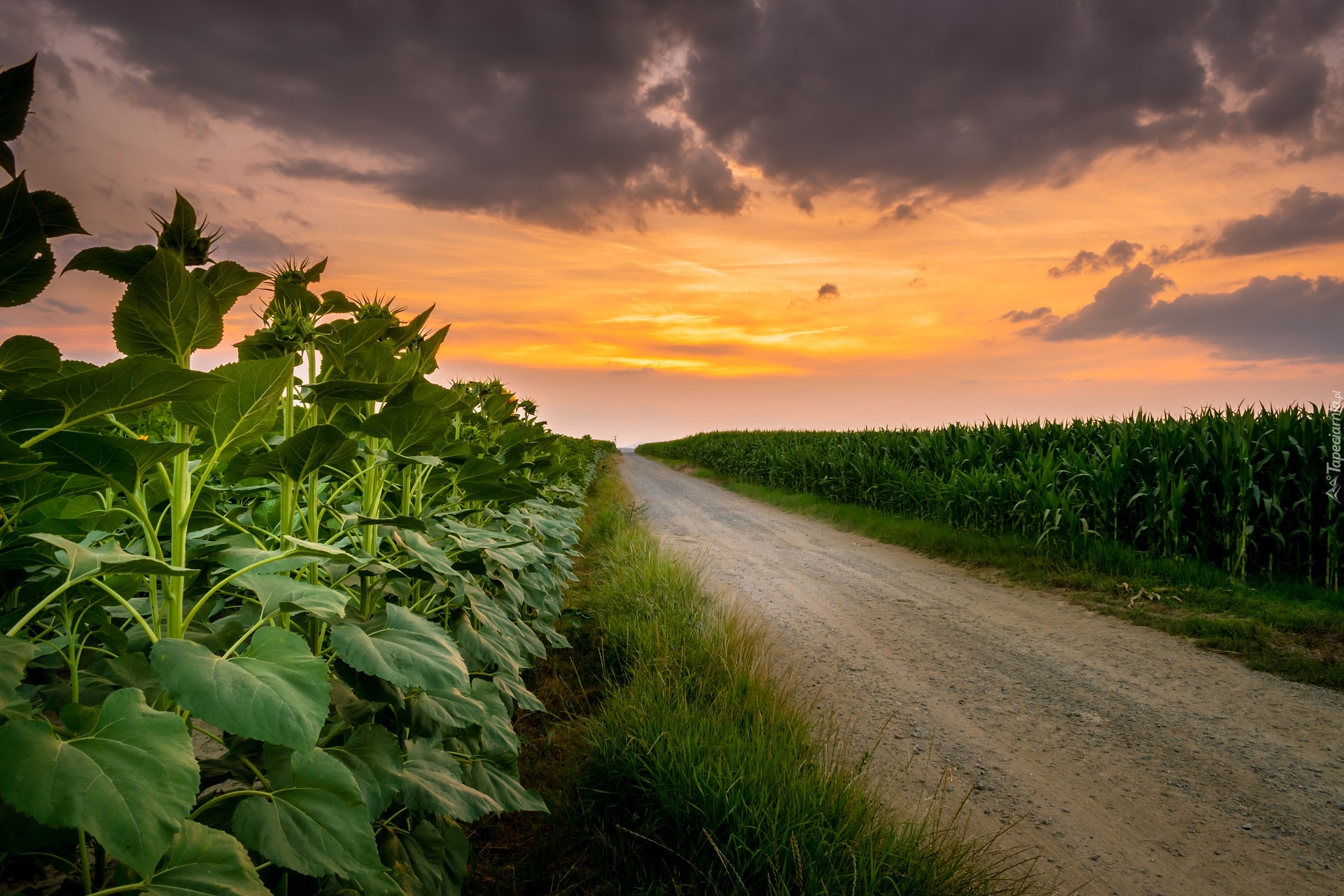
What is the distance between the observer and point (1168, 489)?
25.6 ft

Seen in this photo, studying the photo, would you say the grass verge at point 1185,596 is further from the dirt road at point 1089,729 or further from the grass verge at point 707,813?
the grass verge at point 707,813

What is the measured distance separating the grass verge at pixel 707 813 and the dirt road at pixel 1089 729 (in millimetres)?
508

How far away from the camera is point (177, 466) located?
116cm

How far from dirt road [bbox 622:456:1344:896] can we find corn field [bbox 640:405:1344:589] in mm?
2134

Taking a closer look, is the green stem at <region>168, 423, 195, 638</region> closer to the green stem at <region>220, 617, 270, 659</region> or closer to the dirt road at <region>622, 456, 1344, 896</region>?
the green stem at <region>220, 617, 270, 659</region>

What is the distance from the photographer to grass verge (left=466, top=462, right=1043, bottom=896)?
2148 millimetres

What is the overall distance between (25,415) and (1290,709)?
6180 mm

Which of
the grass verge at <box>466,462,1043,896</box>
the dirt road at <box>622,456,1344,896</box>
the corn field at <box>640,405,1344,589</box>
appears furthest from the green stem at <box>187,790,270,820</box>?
the corn field at <box>640,405,1344,589</box>

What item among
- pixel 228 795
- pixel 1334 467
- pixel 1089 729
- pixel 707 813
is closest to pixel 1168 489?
pixel 1334 467

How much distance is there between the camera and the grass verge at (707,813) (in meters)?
2.15

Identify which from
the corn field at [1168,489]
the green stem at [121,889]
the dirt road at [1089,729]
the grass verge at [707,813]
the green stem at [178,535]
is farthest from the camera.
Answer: the corn field at [1168,489]

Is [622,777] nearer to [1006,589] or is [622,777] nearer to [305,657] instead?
[305,657]

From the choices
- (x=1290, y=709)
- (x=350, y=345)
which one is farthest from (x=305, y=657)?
(x=1290, y=709)

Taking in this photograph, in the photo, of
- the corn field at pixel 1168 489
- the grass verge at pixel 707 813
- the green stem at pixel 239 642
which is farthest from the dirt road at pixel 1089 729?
the green stem at pixel 239 642
